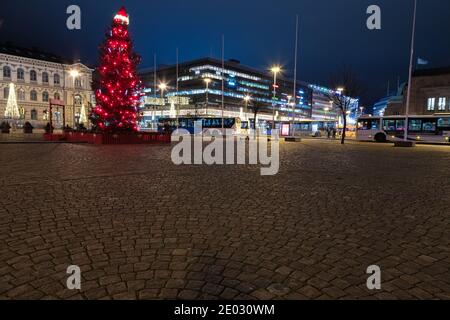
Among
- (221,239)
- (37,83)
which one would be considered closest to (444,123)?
(221,239)

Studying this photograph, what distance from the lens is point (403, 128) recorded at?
110 ft

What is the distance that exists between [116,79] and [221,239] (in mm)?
21350

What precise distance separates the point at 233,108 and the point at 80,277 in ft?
374

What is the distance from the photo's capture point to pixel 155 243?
13.3ft

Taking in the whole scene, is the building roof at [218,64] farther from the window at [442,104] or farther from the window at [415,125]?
the window at [415,125]

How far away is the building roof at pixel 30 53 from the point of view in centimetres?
7105

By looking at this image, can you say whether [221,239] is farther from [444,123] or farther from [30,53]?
[30,53]

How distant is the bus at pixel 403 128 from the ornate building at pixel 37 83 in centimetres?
5522

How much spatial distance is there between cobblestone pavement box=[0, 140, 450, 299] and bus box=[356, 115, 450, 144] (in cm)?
2932

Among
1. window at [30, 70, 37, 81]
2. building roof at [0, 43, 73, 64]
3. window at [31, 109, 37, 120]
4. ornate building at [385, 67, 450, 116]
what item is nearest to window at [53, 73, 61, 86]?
building roof at [0, 43, 73, 64]

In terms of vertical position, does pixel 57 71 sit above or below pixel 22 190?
above

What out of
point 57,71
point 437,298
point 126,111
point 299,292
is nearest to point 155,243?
point 299,292
